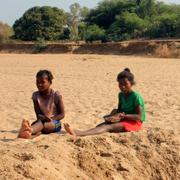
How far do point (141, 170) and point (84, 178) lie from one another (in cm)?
71

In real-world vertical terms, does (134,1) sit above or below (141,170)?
above

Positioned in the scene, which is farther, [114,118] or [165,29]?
[165,29]

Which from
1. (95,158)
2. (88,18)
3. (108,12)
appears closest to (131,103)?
(95,158)

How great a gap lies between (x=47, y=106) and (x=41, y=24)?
4795cm

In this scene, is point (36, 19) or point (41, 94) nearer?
point (41, 94)

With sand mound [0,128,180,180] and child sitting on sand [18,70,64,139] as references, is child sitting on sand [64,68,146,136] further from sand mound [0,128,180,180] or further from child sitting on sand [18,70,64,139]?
child sitting on sand [18,70,64,139]

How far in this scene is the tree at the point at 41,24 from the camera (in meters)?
52.9

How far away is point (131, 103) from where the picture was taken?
614 centimetres

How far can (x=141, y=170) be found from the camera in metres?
4.71

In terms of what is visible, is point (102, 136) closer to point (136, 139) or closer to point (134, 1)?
point (136, 139)

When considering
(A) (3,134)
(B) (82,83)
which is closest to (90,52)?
(B) (82,83)

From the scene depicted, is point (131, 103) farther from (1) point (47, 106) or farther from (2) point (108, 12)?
(2) point (108, 12)

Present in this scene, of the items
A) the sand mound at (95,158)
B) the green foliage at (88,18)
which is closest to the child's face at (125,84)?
the sand mound at (95,158)

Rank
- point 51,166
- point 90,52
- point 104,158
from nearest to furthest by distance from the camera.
Result: point 51,166 → point 104,158 → point 90,52
